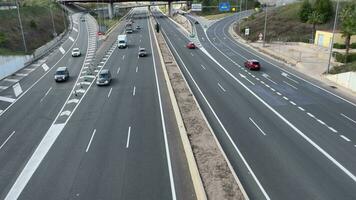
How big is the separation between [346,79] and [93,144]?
30.6 meters

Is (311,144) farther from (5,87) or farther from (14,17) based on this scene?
(14,17)

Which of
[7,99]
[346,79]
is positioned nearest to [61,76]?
[7,99]

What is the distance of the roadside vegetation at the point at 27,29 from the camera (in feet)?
203

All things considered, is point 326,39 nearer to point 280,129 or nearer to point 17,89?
point 280,129

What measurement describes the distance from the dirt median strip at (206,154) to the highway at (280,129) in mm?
866

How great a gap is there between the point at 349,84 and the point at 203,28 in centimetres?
7569

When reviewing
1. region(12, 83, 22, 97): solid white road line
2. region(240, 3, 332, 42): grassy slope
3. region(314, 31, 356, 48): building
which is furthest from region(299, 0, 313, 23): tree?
region(12, 83, 22, 97): solid white road line

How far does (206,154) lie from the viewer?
20562 millimetres

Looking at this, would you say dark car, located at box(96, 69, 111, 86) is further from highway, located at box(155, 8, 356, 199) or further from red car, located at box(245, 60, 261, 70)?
red car, located at box(245, 60, 261, 70)

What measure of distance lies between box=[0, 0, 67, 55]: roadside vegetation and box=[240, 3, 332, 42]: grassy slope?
51.7 meters

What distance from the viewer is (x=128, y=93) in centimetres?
3631

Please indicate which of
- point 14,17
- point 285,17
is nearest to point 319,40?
point 285,17

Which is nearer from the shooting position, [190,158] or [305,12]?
[190,158]

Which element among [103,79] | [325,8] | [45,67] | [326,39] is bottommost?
[45,67]
